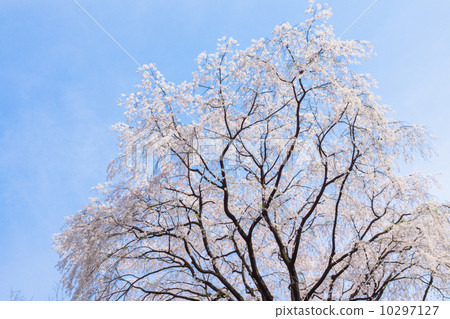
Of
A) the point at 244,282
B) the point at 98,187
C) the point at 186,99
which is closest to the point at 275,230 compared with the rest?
the point at 244,282

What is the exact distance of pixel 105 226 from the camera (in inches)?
245

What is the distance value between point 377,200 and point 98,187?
16.3ft

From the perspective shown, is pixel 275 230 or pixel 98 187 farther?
pixel 98 187

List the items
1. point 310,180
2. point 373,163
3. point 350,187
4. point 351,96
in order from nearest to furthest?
point 351,96, point 373,163, point 350,187, point 310,180

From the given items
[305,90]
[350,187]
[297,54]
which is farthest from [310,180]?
[297,54]

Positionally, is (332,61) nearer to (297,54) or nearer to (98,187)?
(297,54)

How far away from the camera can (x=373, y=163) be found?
6.38 metres

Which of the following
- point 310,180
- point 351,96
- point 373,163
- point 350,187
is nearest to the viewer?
point 351,96

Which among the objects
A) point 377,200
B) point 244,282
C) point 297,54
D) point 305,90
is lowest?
point 244,282

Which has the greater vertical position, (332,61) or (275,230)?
(332,61)

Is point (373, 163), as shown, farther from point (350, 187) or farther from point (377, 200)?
point (377, 200)

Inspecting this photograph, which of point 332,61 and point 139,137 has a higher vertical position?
point 332,61

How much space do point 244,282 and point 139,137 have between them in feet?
10.1

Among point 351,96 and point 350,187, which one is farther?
point 350,187
